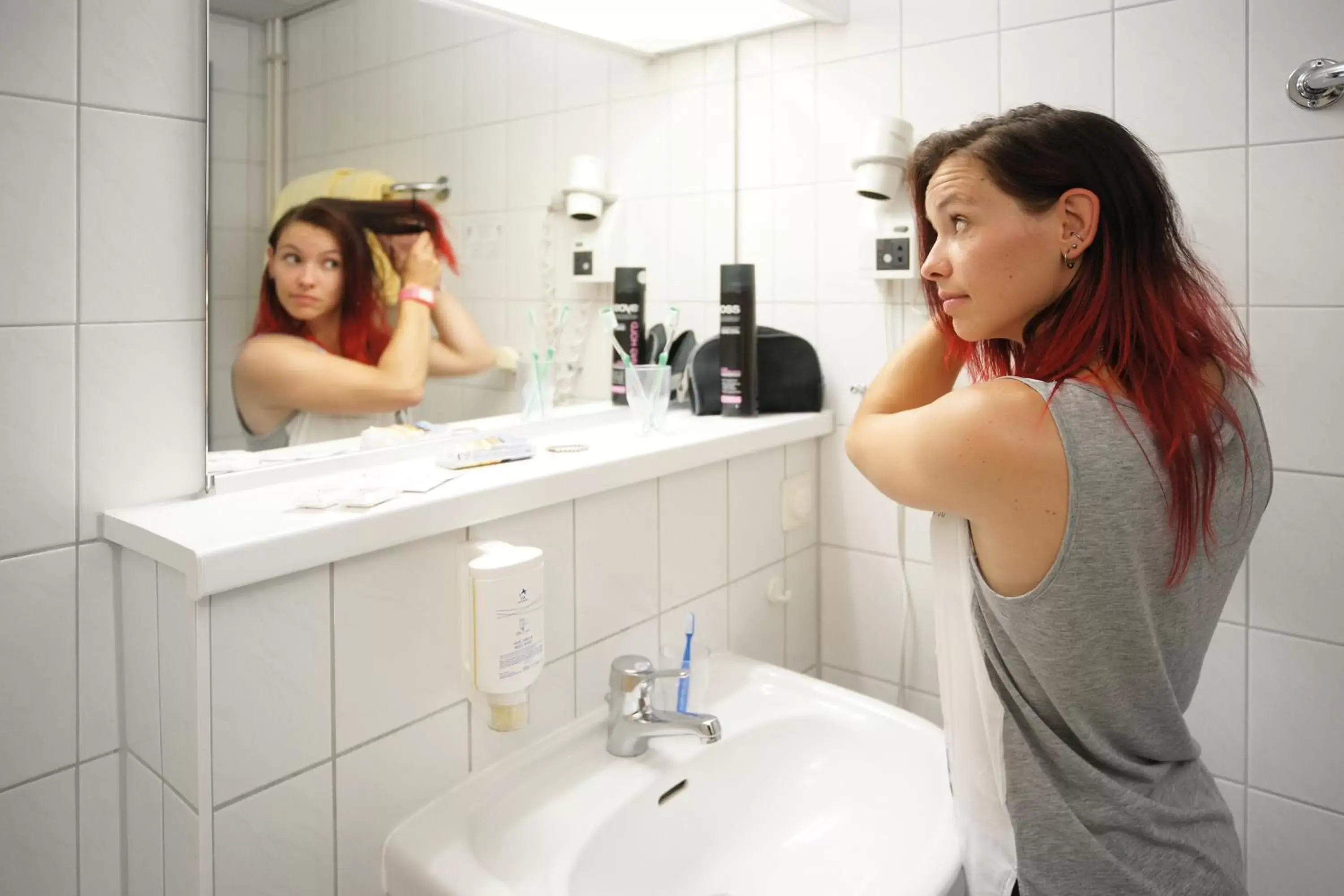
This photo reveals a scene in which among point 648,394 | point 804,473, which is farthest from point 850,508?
point 648,394

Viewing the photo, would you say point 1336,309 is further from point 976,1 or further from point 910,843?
point 910,843

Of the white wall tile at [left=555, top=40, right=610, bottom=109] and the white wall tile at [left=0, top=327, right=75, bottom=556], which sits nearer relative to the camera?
the white wall tile at [left=0, top=327, right=75, bottom=556]

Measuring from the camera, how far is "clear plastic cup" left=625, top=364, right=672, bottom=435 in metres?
1.48

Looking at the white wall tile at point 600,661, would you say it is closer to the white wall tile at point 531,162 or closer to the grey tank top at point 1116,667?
the grey tank top at point 1116,667

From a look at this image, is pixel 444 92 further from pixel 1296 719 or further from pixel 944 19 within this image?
pixel 1296 719

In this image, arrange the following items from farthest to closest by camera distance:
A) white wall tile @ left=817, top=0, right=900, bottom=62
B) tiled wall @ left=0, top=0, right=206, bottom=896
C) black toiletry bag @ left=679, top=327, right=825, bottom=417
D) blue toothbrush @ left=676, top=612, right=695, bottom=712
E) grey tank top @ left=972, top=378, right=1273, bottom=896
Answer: black toiletry bag @ left=679, top=327, right=825, bottom=417, white wall tile @ left=817, top=0, right=900, bottom=62, blue toothbrush @ left=676, top=612, right=695, bottom=712, tiled wall @ left=0, top=0, right=206, bottom=896, grey tank top @ left=972, top=378, right=1273, bottom=896

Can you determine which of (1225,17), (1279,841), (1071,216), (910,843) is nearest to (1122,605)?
(1071,216)

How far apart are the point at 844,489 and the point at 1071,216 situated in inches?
36.4

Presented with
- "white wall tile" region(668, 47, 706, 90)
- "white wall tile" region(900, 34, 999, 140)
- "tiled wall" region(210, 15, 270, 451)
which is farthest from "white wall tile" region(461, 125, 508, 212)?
"white wall tile" region(900, 34, 999, 140)

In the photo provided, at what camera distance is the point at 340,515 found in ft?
3.03

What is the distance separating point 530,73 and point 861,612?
1139mm

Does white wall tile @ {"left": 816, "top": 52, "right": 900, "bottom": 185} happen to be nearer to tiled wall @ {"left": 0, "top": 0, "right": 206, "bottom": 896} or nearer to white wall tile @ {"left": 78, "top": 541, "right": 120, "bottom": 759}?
tiled wall @ {"left": 0, "top": 0, "right": 206, "bottom": 896}

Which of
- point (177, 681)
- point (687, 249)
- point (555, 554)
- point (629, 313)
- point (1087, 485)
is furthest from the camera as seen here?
point (687, 249)

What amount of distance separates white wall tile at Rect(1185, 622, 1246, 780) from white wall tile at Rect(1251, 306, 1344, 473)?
10.8 inches
